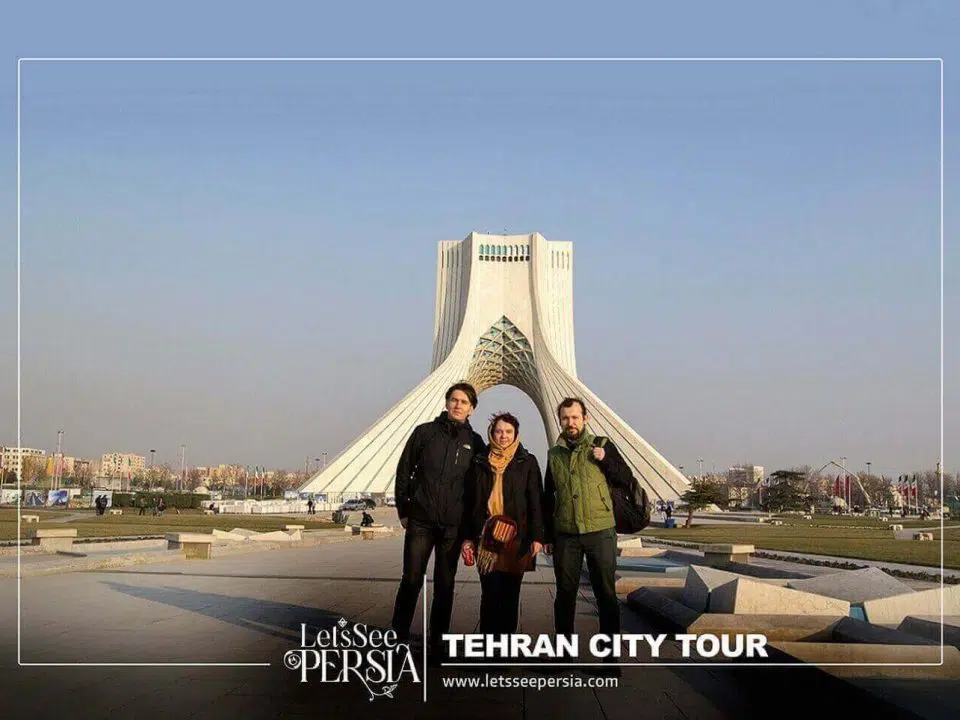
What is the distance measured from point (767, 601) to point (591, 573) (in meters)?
0.90

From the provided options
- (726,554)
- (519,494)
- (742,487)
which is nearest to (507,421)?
(519,494)

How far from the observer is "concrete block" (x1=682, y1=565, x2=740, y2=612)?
417 centimetres

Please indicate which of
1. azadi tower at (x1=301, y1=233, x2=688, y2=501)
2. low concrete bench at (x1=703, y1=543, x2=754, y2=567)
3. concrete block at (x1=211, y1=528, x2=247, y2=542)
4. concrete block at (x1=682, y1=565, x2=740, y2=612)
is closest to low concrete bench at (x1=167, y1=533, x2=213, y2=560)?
concrete block at (x1=211, y1=528, x2=247, y2=542)

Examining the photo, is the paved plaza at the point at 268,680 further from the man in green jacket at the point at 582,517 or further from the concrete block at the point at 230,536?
the concrete block at the point at 230,536

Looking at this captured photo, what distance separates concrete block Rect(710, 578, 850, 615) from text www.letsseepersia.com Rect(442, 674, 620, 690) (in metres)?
1.05

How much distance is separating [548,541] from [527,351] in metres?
31.6

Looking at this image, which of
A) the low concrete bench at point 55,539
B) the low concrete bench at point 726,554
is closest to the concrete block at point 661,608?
the low concrete bench at point 726,554

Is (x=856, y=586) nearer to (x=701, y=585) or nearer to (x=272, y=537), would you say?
(x=701, y=585)

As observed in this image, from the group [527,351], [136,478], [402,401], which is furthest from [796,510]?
[136,478]

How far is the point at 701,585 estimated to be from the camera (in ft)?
14.1

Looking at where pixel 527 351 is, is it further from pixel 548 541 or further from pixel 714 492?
pixel 548 541

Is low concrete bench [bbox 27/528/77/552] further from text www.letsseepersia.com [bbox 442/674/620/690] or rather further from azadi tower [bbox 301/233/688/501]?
azadi tower [bbox 301/233/688/501]

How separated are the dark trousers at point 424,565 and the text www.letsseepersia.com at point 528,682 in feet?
2.00

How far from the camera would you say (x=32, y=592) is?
17.6ft
